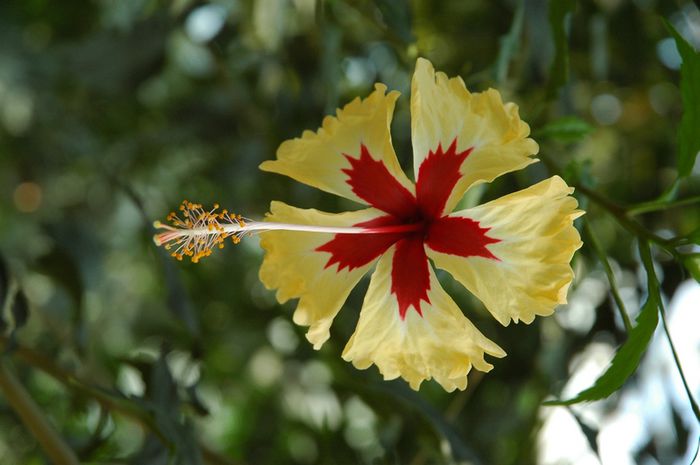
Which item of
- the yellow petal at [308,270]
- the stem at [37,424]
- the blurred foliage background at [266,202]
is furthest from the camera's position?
the blurred foliage background at [266,202]

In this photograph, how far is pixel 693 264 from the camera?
824 mm

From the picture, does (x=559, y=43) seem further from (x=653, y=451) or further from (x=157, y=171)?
(x=157, y=171)

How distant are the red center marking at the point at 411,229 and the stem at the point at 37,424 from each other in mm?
425

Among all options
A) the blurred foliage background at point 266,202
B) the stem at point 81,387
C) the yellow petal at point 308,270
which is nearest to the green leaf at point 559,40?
the blurred foliage background at point 266,202

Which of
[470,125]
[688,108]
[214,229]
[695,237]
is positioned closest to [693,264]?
[695,237]

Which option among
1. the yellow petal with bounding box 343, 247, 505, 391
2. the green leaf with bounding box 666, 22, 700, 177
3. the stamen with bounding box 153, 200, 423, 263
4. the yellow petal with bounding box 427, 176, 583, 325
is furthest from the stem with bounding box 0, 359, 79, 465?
the green leaf with bounding box 666, 22, 700, 177

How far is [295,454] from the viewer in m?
1.93

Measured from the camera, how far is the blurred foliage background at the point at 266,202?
1.14 m

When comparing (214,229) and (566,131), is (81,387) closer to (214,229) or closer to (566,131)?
(214,229)

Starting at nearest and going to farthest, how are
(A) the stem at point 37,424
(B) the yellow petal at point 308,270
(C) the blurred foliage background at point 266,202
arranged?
(B) the yellow petal at point 308,270, (A) the stem at point 37,424, (C) the blurred foliage background at point 266,202

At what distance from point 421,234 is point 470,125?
135 millimetres

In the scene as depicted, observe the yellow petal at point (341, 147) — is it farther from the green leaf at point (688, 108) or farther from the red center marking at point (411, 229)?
the green leaf at point (688, 108)

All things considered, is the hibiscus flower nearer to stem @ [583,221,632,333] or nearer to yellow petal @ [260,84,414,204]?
yellow petal @ [260,84,414,204]

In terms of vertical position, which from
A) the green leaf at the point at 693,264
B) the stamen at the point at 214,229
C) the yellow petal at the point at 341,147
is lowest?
the green leaf at the point at 693,264
